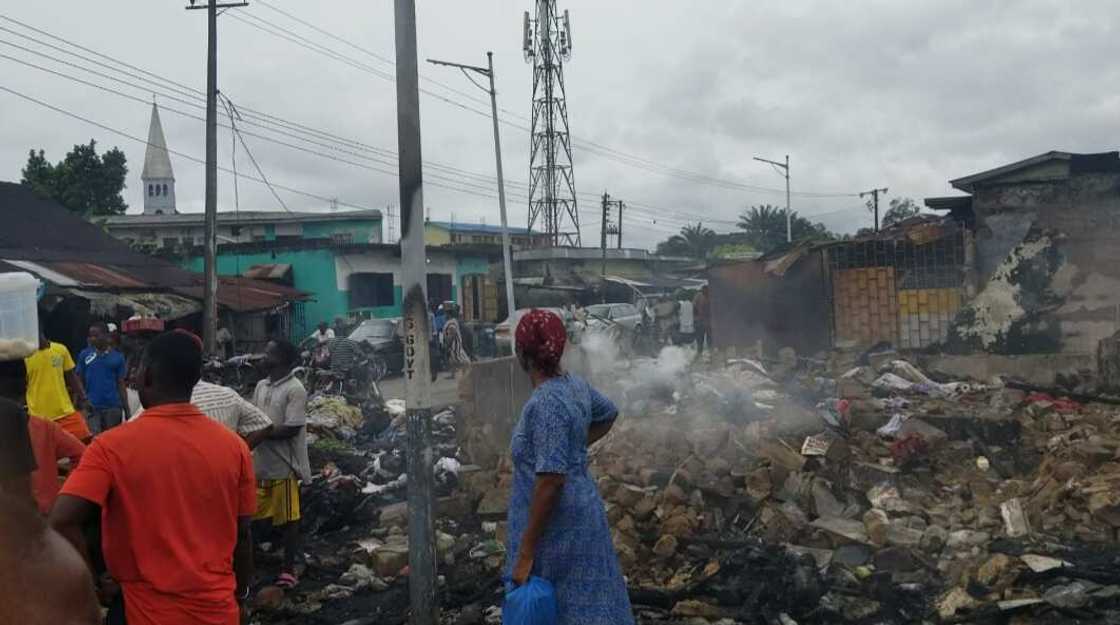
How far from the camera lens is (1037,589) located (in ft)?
18.4

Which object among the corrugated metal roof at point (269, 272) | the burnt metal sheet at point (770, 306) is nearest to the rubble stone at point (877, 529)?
the burnt metal sheet at point (770, 306)

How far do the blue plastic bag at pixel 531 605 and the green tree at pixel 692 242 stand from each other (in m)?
60.3

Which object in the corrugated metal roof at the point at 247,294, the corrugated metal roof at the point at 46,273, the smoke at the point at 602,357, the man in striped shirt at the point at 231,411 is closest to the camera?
the man in striped shirt at the point at 231,411

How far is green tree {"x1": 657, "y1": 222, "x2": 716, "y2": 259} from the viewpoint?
63969 mm

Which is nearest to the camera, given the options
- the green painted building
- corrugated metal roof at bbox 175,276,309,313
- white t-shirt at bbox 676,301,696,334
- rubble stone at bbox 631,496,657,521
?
rubble stone at bbox 631,496,657,521

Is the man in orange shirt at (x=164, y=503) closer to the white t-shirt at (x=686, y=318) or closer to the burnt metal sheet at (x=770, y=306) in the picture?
the burnt metal sheet at (x=770, y=306)

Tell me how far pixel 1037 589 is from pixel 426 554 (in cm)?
376

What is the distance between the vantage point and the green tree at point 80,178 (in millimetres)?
41000

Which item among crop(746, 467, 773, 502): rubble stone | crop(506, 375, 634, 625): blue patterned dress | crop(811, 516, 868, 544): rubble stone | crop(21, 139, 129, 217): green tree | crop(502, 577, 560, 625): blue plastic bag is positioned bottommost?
crop(811, 516, 868, 544): rubble stone

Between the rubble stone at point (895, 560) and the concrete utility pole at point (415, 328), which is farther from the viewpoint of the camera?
the rubble stone at point (895, 560)

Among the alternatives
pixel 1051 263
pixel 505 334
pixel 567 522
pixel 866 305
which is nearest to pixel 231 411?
pixel 567 522

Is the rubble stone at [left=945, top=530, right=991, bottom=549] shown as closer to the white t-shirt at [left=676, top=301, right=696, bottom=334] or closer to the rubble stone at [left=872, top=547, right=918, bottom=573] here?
the rubble stone at [left=872, top=547, right=918, bottom=573]

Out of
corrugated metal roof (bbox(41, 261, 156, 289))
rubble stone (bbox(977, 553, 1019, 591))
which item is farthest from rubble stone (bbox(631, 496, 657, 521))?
corrugated metal roof (bbox(41, 261, 156, 289))

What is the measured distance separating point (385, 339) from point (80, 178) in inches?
1040
